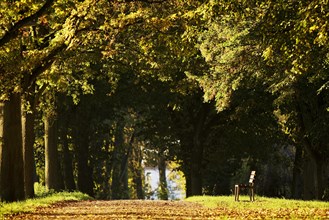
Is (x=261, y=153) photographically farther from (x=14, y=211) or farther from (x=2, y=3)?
(x=2, y=3)

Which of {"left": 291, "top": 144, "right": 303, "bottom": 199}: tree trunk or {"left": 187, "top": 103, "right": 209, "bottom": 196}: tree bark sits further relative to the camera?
{"left": 291, "top": 144, "right": 303, "bottom": 199}: tree trunk

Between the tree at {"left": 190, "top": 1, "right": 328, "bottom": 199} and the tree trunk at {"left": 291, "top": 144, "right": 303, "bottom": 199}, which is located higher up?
the tree at {"left": 190, "top": 1, "right": 328, "bottom": 199}

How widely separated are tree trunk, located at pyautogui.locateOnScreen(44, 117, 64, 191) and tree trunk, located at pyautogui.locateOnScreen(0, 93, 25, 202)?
1222cm

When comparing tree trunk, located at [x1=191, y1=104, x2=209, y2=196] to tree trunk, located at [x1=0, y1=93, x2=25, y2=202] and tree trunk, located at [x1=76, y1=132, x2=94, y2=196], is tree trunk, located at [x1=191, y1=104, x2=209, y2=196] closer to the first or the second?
tree trunk, located at [x1=76, y1=132, x2=94, y2=196]

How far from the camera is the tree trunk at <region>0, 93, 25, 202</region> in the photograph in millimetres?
23953

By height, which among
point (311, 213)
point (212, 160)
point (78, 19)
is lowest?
point (311, 213)

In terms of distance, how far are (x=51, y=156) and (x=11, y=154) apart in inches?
507

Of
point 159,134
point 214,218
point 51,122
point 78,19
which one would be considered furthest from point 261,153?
point 214,218

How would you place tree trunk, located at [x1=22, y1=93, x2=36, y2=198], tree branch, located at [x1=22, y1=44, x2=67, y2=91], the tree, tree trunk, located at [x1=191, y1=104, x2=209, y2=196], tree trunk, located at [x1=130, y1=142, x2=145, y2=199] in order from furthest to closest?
tree trunk, located at [x1=130, y1=142, x2=145, y2=199]
tree trunk, located at [x1=191, y1=104, x2=209, y2=196]
tree trunk, located at [x1=22, y1=93, x2=36, y2=198]
tree branch, located at [x1=22, y1=44, x2=67, y2=91]
the tree

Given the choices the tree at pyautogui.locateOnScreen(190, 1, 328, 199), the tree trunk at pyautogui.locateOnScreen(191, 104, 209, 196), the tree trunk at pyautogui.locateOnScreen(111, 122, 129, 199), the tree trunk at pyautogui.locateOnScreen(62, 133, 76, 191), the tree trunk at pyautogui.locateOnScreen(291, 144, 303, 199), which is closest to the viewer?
the tree at pyautogui.locateOnScreen(190, 1, 328, 199)

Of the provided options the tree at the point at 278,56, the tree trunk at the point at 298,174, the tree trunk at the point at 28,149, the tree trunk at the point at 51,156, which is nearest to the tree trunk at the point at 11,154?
the tree trunk at the point at 28,149

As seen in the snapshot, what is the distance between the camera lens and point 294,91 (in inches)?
1081

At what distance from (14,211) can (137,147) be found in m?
54.3

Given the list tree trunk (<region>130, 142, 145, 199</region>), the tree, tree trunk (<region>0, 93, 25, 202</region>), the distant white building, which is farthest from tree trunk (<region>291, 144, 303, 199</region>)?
the distant white building
